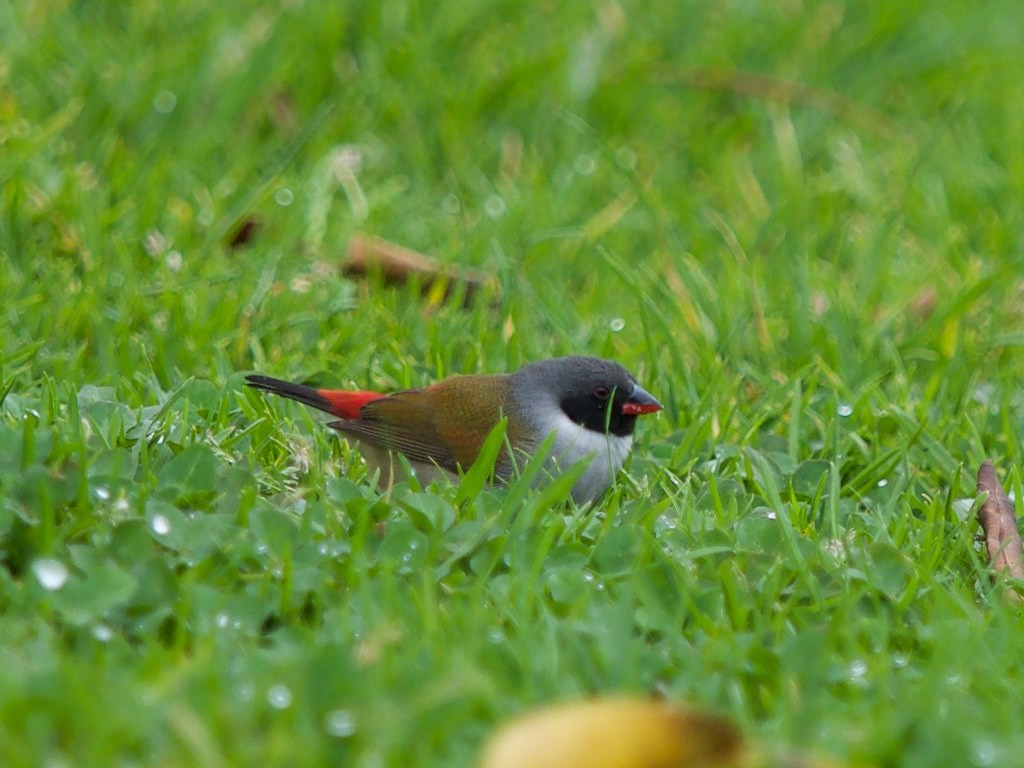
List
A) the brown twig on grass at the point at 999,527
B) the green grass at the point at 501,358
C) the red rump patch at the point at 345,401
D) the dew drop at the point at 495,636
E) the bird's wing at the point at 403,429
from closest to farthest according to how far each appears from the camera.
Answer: the green grass at the point at 501,358, the dew drop at the point at 495,636, the brown twig on grass at the point at 999,527, the bird's wing at the point at 403,429, the red rump patch at the point at 345,401

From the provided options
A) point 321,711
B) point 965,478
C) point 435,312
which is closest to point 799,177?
point 435,312

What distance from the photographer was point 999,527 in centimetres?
325

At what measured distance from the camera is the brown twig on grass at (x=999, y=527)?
315 centimetres

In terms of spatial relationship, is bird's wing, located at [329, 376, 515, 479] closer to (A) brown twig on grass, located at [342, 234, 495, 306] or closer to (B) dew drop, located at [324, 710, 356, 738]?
(A) brown twig on grass, located at [342, 234, 495, 306]

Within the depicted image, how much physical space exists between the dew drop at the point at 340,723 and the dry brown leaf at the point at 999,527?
5.19ft

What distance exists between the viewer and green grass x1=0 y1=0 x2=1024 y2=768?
2365 mm

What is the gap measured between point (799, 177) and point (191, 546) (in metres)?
3.62

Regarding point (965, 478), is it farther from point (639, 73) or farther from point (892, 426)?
point (639, 73)

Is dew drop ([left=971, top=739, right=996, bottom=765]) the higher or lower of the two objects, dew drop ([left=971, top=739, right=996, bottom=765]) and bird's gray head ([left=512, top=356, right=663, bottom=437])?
the higher

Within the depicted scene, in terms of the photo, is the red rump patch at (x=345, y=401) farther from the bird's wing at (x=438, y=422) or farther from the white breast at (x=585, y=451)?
the white breast at (x=585, y=451)

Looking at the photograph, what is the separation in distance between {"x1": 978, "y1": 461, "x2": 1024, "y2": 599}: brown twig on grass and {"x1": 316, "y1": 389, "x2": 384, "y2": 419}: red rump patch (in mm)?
1473

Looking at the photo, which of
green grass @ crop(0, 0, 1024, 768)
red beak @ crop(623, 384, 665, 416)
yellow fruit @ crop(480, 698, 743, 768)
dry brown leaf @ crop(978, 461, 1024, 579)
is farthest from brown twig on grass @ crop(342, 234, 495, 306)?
yellow fruit @ crop(480, 698, 743, 768)

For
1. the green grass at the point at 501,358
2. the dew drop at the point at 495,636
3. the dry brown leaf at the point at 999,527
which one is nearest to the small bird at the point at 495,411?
the green grass at the point at 501,358

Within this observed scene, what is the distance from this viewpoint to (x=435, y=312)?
4.60m
